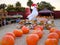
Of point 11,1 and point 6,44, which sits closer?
point 6,44

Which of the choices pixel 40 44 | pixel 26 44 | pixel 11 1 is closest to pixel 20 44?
pixel 26 44

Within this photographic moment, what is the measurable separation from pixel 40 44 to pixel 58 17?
1088 centimetres

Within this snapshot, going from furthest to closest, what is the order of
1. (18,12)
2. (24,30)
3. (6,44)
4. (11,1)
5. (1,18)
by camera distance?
(11,1) < (18,12) < (1,18) < (24,30) < (6,44)

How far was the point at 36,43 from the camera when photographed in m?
1.29

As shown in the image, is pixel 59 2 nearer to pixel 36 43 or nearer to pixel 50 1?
pixel 50 1

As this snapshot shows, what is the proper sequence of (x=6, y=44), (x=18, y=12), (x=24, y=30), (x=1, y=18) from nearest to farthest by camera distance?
1. (x=6, y=44)
2. (x=24, y=30)
3. (x=1, y=18)
4. (x=18, y=12)

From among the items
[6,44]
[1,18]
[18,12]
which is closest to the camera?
[6,44]

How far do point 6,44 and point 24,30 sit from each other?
567mm

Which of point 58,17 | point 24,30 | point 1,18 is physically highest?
point 24,30

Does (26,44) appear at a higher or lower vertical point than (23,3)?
higher

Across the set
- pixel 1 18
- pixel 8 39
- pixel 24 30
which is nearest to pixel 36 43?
pixel 8 39

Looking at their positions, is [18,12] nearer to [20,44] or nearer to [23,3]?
[23,3]

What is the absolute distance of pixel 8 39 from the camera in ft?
4.22

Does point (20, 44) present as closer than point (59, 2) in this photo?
Yes
